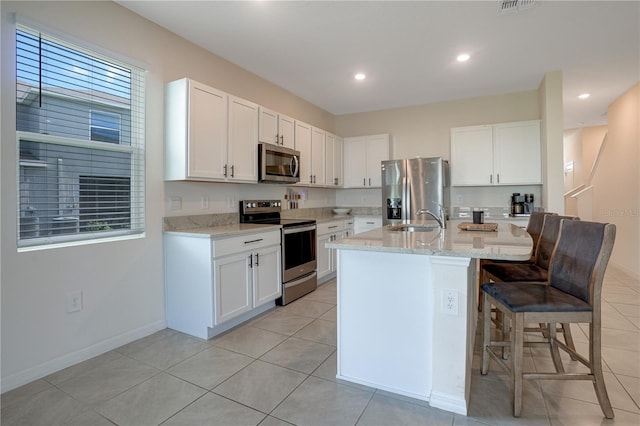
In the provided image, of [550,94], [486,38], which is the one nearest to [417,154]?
[550,94]

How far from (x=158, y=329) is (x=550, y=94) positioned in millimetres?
4957

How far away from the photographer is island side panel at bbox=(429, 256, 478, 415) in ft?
5.53

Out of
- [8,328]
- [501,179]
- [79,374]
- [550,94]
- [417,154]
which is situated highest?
[550,94]

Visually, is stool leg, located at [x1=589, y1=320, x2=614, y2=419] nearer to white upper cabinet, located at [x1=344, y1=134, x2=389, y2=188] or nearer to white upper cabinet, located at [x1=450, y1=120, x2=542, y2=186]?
white upper cabinet, located at [x1=450, y1=120, x2=542, y2=186]

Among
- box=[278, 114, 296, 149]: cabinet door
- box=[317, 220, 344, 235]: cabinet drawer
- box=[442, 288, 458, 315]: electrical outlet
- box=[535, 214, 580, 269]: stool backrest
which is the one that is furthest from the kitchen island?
box=[278, 114, 296, 149]: cabinet door

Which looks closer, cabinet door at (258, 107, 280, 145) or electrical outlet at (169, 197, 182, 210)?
electrical outlet at (169, 197, 182, 210)

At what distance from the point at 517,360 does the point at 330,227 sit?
117 inches

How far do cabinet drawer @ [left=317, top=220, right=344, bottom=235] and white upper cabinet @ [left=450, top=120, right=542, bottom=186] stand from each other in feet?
5.81

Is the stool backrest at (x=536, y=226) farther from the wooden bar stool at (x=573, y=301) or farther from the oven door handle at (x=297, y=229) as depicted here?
the oven door handle at (x=297, y=229)

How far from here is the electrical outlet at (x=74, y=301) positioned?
2252mm

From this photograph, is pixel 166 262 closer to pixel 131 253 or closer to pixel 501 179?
pixel 131 253

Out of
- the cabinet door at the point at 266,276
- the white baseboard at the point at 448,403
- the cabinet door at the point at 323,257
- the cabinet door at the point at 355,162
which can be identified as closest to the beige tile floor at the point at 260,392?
the white baseboard at the point at 448,403

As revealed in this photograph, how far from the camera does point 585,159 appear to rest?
7445 mm

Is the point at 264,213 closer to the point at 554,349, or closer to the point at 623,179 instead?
the point at 554,349
